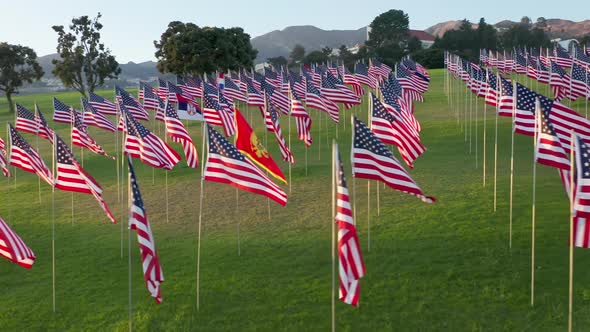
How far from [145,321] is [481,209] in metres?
12.2

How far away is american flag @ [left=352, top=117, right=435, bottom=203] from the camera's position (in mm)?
14438

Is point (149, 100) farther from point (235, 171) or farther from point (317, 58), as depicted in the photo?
point (317, 58)

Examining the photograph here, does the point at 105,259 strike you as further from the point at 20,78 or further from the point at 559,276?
the point at 20,78

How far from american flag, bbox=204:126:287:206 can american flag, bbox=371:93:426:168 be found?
518cm

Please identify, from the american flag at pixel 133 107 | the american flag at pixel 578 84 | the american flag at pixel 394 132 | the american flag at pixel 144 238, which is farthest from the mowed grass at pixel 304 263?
the american flag at pixel 133 107

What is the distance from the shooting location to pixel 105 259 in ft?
63.4

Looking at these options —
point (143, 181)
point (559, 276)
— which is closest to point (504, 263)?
point (559, 276)

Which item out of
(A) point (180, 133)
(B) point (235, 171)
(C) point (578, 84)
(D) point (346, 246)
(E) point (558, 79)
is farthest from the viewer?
(E) point (558, 79)

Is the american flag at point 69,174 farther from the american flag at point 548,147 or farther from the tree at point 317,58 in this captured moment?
the tree at point 317,58

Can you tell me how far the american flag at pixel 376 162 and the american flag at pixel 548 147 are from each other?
8.57ft

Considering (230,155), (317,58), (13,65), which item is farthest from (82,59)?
(230,155)

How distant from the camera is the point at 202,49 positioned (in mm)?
71688

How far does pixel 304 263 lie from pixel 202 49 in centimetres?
5662

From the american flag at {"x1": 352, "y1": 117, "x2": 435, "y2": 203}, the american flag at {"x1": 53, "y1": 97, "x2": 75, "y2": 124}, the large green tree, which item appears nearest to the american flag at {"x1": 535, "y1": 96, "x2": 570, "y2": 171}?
the american flag at {"x1": 352, "y1": 117, "x2": 435, "y2": 203}
